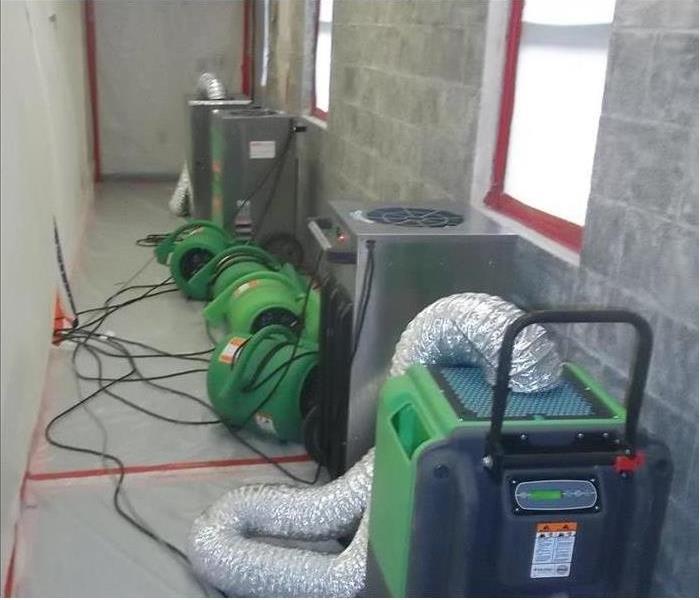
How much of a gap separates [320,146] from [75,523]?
2.63m

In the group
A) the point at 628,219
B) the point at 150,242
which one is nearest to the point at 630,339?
the point at 628,219

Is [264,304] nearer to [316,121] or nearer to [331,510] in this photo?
[331,510]

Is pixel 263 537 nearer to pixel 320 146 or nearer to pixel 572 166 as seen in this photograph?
pixel 572 166

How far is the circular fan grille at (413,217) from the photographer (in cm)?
213

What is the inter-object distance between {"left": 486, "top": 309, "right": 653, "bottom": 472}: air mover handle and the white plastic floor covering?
1.08 metres

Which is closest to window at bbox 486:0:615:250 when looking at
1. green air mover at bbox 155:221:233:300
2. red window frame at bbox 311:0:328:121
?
green air mover at bbox 155:221:233:300

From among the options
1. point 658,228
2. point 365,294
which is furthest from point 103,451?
point 658,228

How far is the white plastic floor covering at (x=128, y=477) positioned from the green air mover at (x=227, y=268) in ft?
0.83

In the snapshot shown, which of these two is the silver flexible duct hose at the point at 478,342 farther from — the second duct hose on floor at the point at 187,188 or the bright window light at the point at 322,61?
the second duct hose on floor at the point at 187,188

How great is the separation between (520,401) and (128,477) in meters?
1.44

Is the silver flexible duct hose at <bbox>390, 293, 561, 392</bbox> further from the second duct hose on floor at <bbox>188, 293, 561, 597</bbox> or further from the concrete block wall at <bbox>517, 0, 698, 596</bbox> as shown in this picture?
the concrete block wall at <bbox>517, 0, 698, 596</bbox>

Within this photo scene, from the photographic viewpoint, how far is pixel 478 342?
5.09ft

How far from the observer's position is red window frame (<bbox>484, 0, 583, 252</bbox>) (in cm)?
211

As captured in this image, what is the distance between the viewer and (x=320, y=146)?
171 inches
